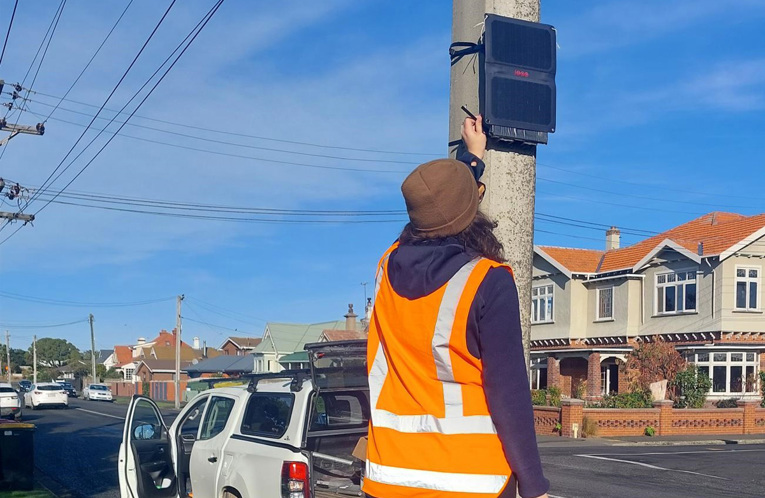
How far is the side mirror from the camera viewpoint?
29.7 ft

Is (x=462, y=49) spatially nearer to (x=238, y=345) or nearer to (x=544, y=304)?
(x=544, y=304)

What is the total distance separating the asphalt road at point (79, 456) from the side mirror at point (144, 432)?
4901 mm

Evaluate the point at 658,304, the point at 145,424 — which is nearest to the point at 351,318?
the point at 658,304

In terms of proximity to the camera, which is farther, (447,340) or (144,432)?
(144,432)

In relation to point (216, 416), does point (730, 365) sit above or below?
below

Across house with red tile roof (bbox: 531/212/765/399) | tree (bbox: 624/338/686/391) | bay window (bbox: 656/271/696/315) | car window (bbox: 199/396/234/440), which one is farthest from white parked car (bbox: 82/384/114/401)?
car window (bbox: 199/396/234/440)

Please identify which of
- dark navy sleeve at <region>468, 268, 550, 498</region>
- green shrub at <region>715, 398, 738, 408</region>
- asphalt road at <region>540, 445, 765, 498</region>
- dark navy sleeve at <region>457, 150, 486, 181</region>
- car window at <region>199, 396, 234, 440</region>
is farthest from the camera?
green shrub at <region>715, 398, 738, 408</region>

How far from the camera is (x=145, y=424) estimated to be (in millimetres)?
9141

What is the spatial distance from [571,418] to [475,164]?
26.8m

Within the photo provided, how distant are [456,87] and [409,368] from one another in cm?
133

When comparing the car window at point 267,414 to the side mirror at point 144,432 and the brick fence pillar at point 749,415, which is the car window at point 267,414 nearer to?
the side mirror at point 144,432

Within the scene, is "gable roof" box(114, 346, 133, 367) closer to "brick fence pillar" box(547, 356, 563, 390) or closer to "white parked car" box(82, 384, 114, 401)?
Result: "white parked car" box(82, 384, 114, 401)

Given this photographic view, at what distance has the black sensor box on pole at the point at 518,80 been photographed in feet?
10.1

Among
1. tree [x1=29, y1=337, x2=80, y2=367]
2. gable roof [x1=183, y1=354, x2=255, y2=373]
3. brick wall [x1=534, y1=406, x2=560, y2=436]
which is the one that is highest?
brick wall [x1=534, y1=406, x2=560, y2=436]
